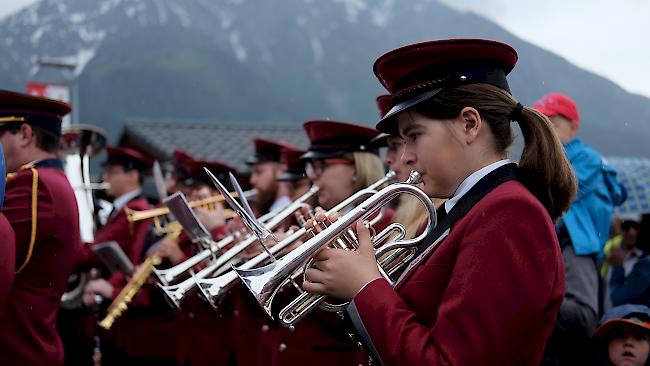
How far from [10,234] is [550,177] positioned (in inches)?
91.6

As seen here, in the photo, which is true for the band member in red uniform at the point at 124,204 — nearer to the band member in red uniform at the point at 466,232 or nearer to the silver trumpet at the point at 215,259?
the silver trumpet at the point at 215,259

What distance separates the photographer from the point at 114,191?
743 cm

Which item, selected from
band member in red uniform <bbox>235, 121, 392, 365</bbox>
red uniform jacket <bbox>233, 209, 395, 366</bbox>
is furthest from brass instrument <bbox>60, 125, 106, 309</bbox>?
band member in red uniform <bbox>235, 121, 392, 365</bbox>

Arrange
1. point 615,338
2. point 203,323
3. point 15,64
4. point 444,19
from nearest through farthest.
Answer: point 615,338 → point 203,323 → point 444,19 → point 15,64

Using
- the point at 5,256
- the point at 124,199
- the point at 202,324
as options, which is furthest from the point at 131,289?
the point at 5,256

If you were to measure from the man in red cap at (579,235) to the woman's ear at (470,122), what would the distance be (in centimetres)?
180

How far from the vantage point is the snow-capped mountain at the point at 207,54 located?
3431cm

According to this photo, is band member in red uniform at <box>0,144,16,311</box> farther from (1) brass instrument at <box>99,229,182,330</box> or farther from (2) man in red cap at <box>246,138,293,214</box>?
(2) man in red cap at <box>246,138,293,214</box>

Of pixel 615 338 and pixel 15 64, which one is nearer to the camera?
pixel 615 338

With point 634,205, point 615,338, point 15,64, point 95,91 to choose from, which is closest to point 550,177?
point 615,338

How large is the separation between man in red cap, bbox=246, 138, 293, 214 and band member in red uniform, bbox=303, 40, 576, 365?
4018mm

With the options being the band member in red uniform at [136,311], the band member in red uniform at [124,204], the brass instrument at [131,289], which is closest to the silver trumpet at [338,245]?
the brass instrument at [131,289]

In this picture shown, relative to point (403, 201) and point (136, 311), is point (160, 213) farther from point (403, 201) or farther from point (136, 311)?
point (403, 201)

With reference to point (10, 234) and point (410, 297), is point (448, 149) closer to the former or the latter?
point (410, 297)
